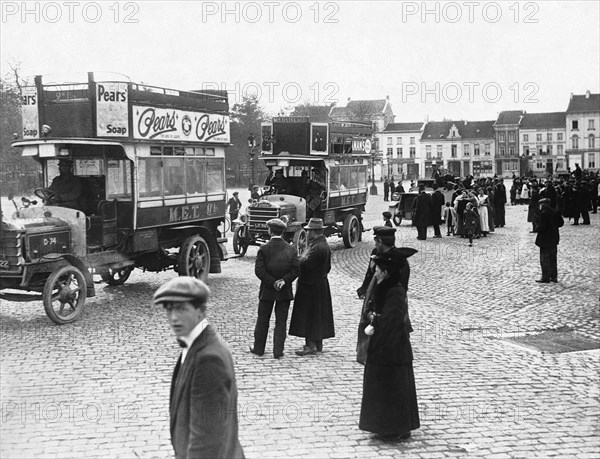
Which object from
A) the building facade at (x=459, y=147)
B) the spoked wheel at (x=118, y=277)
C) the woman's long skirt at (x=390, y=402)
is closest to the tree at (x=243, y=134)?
the building facade at (x=459, y=147)

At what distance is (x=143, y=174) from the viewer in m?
13.5

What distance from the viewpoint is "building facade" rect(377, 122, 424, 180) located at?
390 ft

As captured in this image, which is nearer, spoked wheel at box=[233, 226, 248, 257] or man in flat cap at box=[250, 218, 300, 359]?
man in flat cap at box=[250, 218, 300, 359]

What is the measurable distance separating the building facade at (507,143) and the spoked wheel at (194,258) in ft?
342

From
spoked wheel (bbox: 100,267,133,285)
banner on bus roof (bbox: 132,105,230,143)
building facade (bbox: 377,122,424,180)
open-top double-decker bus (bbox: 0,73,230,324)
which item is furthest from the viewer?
building facade (bbox: 377,122,424,180)

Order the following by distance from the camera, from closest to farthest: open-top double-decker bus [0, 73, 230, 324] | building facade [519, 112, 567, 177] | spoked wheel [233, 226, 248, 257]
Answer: open-top double-decker bus [0, 73, 230, 324] < spoked wheel [233, 226, 248, 257] < building facade [519, 112, 567, 177]

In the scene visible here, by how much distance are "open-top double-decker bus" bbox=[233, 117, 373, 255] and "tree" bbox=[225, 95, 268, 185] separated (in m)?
48.4

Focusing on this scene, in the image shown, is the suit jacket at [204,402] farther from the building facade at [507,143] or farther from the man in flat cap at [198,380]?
the building facade at [507,143]

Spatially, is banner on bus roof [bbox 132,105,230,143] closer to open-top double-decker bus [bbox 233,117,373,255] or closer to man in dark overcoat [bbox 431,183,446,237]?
open-top double-decker bus [bbox 233,117,373,255]

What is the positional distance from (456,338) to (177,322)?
7.76m

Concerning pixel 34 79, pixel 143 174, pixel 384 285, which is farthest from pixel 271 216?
pixel 384 285

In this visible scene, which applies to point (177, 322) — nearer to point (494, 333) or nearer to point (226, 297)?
point (494, 333)

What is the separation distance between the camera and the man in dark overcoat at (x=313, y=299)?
952cm

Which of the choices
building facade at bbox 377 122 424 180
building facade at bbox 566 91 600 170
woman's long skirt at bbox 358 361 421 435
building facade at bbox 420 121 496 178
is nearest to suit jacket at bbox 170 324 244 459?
woman's long skirt at bbox 358 361 421 435
